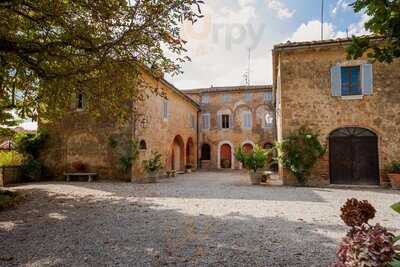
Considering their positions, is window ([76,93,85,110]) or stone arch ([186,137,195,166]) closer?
window ([76,93,85,110])

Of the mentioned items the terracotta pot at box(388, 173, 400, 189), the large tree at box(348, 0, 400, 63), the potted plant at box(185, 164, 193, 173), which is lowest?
the potted plant at box(185, 164, 193, 173)

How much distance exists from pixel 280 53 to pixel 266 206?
7.58 meters

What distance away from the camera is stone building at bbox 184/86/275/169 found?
23.2 m

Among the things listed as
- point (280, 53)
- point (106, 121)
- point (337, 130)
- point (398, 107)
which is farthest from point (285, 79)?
point (106, 121)

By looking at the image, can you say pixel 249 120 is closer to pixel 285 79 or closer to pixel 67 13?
pixel 285 79

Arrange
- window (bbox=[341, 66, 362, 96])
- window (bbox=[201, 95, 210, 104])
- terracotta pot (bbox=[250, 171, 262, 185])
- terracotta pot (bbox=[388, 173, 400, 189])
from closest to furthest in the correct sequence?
terracotta pot (bbox=[388, 173, 400, 189]) → window (bbox=[341, 66, 362, 96]) → terracotta pot (bbox=[250, 171, 262, 185]) → window (bbox=[201, 95, 210, 104])

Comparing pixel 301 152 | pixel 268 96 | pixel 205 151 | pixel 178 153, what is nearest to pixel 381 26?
pixel 301 152

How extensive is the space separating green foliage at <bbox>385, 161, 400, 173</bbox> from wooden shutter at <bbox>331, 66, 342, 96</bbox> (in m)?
3.46

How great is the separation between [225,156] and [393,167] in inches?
578

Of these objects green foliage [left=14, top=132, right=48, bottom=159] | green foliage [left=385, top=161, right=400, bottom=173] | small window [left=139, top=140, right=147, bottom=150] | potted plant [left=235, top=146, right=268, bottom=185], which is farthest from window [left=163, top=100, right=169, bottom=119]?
green foliage [left=385, top=161, right=400, bottom=173]

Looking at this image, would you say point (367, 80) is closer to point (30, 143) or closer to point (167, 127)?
point (167, 127)

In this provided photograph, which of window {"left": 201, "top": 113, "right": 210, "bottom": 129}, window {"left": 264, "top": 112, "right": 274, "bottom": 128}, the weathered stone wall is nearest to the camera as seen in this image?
the weathered stone wall

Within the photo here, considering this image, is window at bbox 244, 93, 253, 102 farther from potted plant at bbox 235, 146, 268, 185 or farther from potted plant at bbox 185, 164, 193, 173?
potted plant at bbox 235, 146, 268, 185

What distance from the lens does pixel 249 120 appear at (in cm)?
2361
